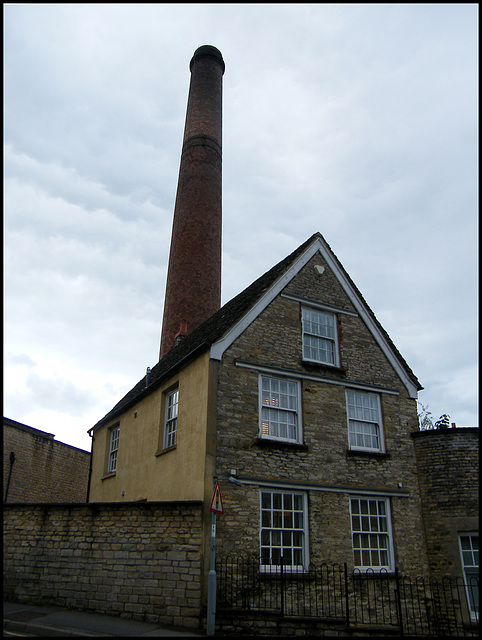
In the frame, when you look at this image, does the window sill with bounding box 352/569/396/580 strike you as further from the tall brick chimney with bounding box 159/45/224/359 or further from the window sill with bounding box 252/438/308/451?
the tall brick chimney with bounding box 159/45/224/359

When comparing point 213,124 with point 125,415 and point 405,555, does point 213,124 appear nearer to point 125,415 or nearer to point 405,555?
point 125,415

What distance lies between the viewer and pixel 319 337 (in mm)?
15867

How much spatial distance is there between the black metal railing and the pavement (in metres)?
1.58

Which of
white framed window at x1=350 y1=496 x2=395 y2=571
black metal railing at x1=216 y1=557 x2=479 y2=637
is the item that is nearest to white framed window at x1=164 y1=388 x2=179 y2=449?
black metal railing at x1=216 y1=557 x2=479 y2=637

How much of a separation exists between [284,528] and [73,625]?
201 inches

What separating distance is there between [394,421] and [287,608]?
631 cm

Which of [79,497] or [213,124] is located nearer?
[79,497]

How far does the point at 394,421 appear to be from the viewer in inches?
621

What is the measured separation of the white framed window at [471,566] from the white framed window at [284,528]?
179 inches

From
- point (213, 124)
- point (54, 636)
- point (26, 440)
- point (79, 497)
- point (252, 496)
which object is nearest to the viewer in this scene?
point (54, 636)

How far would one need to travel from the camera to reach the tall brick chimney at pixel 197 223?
26.9m

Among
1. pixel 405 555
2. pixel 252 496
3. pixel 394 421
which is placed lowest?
pixel 405 555

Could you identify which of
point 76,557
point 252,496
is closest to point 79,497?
point 76,557

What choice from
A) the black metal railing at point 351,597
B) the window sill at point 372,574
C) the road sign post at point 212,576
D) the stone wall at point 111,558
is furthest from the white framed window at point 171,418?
the window sill at point 372,574
